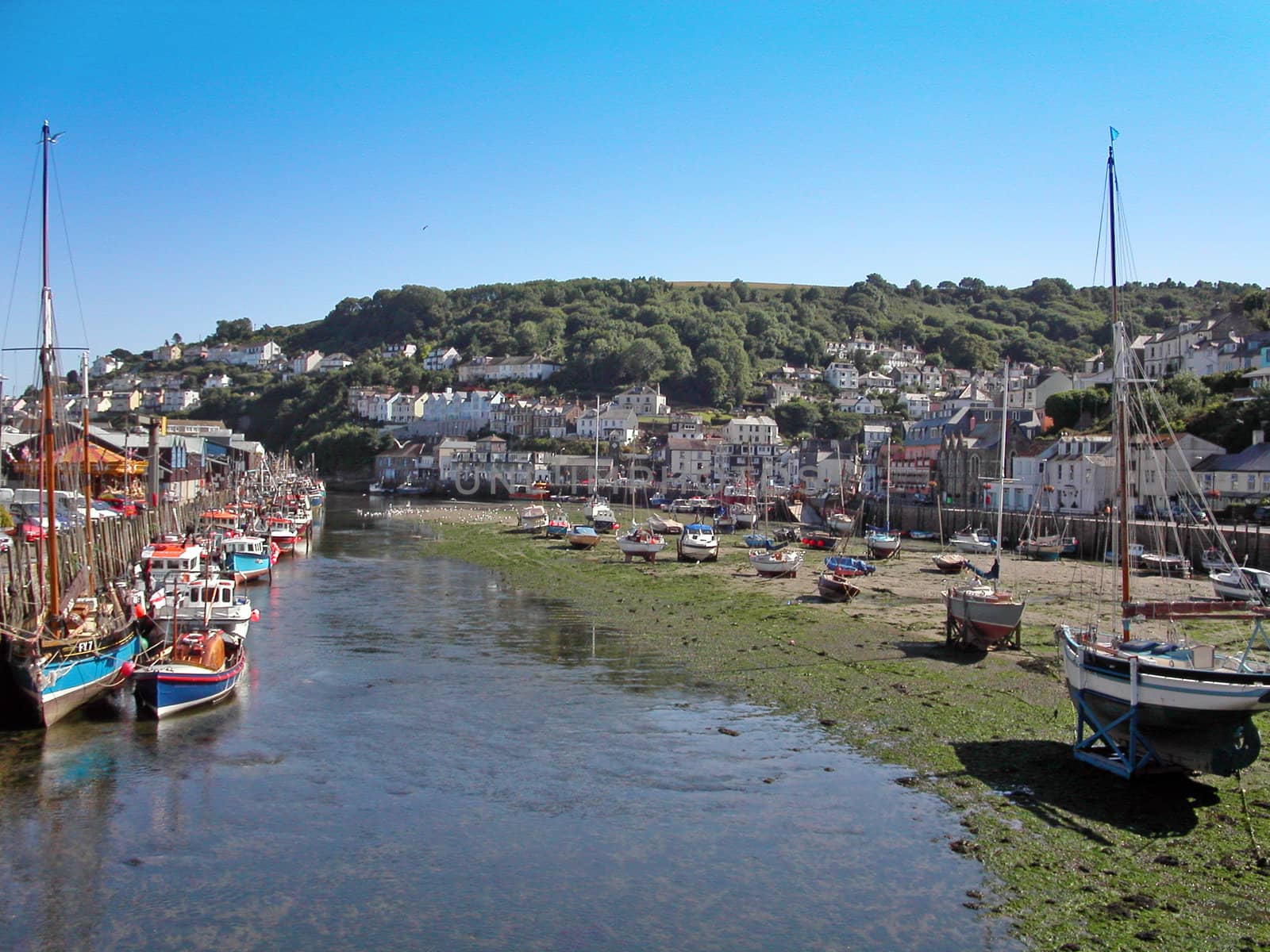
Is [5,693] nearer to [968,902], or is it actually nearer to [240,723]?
[240,723]

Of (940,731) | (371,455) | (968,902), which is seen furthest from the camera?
(371,455)

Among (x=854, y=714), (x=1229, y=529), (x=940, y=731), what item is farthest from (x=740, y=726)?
(x=1229, y=529)

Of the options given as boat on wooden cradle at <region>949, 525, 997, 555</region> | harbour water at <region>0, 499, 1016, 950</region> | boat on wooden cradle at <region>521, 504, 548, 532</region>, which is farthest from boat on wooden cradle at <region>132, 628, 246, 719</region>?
boat on wooden cradle at <region>521, 504, 548, 532</region>

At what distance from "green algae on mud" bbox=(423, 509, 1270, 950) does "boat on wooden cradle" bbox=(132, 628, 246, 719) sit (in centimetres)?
1186

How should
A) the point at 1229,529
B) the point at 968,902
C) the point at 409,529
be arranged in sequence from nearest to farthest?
the point at 968,902, the point at 1229,529, the point at 409,529

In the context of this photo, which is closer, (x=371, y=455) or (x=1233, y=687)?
(x=1233, y=687)

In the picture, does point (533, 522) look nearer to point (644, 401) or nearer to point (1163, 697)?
point (1163, 697)

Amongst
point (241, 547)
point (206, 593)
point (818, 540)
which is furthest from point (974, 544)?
point (206, 593)

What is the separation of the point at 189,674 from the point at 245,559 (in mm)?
25174

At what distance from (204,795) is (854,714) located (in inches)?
535

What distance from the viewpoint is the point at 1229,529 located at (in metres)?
53.9

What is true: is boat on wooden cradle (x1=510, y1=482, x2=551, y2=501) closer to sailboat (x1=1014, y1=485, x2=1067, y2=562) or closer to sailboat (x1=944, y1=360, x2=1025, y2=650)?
sailboat (x1=1014, y1=485, x2=1067, y2=562)

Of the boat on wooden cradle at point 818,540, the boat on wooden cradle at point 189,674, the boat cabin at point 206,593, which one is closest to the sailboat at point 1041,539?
the boat on wooden cradle at point 818,540

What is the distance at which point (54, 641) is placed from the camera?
75.8ft
